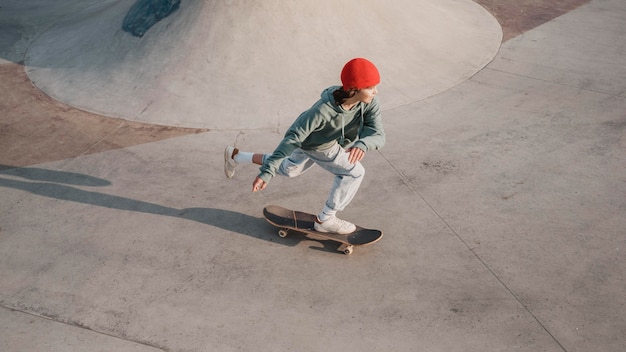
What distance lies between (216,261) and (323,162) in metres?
1.55

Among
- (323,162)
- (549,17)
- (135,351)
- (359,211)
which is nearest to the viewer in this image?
(135,351)

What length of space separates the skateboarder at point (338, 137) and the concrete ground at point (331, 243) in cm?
79

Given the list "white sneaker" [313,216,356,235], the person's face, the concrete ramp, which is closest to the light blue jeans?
"white sneaker" [313,216,356,235]

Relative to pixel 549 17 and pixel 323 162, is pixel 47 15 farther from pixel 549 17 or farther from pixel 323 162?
pixel 549 17

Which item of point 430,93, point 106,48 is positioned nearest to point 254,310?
point 430,93

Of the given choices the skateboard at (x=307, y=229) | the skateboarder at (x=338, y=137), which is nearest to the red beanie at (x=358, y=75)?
the skateboarder at (x=338, y=137)

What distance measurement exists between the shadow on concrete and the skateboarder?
2.69ft

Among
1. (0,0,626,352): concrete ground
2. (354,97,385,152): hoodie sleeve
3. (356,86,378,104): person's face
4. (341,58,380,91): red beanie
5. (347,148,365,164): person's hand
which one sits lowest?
(0,0,626,352): concrete ground

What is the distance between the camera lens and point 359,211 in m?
7.28

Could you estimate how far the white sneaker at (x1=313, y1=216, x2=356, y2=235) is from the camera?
6.53m

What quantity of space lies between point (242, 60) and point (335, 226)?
459 cm

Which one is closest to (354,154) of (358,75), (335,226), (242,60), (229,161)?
(358,75)

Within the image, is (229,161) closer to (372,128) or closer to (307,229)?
(307,229)

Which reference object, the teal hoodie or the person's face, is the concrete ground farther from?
the person's face
